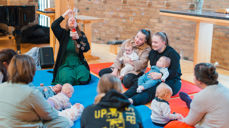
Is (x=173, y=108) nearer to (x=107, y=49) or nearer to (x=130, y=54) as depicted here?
(x=130, y=54)

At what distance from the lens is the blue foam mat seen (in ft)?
10.7

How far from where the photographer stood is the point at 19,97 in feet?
7.72

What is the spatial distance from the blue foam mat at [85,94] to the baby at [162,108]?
0.10 metres

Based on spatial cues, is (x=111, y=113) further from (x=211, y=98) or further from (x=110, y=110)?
(x=211, y=98)

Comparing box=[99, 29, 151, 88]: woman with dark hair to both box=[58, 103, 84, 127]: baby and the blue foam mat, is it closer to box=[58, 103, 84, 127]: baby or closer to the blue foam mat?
the blue foam mat

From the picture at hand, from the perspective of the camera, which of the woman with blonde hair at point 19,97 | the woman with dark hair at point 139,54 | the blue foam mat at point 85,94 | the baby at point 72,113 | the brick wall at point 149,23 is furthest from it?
the brick wall at point 149,23

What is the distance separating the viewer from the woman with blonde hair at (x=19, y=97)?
7.66 ft

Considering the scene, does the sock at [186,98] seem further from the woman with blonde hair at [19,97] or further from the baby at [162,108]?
the woman with blonde hair at [19,97]

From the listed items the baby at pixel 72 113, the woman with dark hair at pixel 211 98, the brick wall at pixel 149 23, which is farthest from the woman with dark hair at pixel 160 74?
the brick wall at pixel 149 23

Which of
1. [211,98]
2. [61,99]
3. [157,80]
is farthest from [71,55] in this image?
[211,98]

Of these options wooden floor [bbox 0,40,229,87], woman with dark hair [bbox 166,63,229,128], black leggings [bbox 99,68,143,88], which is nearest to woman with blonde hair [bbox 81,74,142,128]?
woman with dark hair [bbox 166,63,229,128]

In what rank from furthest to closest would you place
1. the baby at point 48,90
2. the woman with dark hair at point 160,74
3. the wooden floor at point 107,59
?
1. the wooden floor at point 107,59
2. the woman with dark hair at point 160,74
3. the baby at point 48,90

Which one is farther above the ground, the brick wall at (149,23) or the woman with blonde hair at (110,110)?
the brick wall at (149,23)

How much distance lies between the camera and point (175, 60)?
400cm
